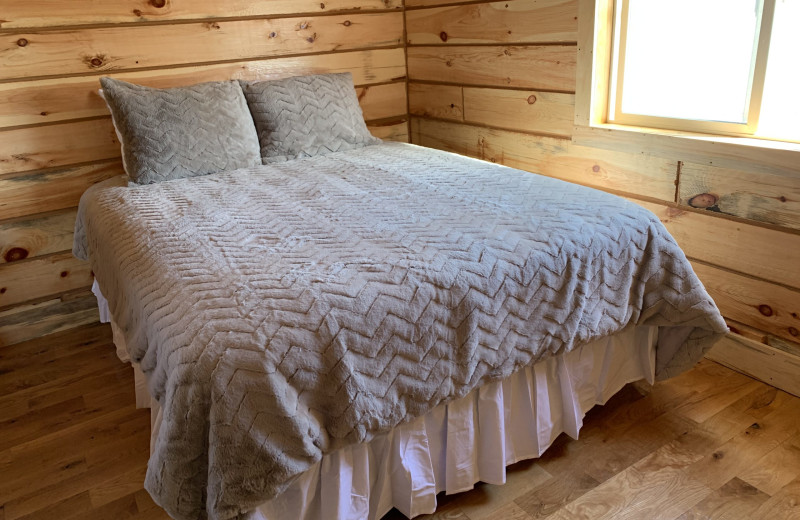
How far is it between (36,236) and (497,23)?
210 cm

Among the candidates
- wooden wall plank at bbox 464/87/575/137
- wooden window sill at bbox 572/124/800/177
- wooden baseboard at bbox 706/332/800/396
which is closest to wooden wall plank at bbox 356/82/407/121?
wooden wall plank at bbox 464/87/575/137


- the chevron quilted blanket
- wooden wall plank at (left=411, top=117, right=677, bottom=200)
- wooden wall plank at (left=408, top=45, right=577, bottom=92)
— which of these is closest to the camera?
the chevron quilted blanket

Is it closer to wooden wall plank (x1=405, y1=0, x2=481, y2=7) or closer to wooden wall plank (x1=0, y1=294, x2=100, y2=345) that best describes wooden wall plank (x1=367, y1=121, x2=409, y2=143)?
wooden wall plank (x1=405, y1=0, x2=481, y2=7)

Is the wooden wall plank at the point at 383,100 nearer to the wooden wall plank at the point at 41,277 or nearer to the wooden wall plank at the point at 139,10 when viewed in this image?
the wooden wall plank at the point at 139,10

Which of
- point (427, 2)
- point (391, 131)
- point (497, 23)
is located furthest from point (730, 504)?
point (427, 2)

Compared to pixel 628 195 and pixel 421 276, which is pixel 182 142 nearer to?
pixel 421 276

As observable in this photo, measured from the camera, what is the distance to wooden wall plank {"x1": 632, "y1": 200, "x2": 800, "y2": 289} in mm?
1872

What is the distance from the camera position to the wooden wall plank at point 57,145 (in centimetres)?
243

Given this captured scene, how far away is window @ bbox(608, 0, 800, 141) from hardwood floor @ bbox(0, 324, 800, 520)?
840mm

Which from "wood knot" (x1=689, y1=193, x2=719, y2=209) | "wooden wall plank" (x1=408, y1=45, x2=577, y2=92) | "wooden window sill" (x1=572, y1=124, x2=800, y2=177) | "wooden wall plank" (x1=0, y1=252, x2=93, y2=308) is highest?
"wooden wall plank" (x1=408, y1=45, x2=577, y2=92)

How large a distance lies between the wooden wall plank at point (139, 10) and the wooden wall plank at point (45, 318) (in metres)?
1.11

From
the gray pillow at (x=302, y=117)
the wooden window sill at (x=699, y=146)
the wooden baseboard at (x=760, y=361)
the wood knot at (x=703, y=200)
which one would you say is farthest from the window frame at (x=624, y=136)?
the gray pillow at (x=302, y=117)

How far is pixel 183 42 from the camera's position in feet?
8.76

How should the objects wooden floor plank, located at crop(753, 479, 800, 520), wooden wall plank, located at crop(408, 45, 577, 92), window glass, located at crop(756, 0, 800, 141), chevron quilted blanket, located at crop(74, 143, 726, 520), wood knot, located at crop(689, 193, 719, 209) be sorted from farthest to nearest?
1. wooden wall plank, located at crop(408, 45, 577, 92)
2. wood knot, located at crop(689, 193, 719, 209)
3. window glass, located at crop(756, 0, 800, 141)
4. wooden floor plank, located at crop(753, 479, 800, 520)
5. chevron quilted blanket, located at crop(74, 143, 726, 520)
